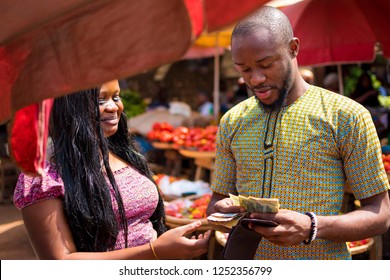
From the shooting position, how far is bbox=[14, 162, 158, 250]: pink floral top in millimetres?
1674

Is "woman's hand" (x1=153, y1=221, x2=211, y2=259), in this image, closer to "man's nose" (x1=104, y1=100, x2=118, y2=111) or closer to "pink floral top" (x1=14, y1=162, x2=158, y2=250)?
"pink floral top" (x1=14, y1=162, x2=158, y2=250)

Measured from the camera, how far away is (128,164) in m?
2.16

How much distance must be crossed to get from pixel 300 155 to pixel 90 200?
79 cm

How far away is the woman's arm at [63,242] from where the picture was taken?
65.6 inches

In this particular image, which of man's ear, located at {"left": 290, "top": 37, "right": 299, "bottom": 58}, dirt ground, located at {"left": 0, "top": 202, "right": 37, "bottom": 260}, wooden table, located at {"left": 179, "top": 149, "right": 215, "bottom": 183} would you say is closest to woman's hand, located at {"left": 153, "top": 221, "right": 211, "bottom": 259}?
dirt ground, located at {"left": 0, "top": 202, "right": 37, "bottom": 260}

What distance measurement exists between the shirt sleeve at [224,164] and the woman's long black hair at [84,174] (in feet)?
1.55

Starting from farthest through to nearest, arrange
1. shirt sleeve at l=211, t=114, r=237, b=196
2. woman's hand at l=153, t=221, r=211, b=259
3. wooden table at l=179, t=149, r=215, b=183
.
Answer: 1. wooden table at l=179, t=149, r=215, b=183
2. shirt sleeve at l=211, t=114, r=237, b=196
3. woman's hand at l=153, t=221, r=211, b=259

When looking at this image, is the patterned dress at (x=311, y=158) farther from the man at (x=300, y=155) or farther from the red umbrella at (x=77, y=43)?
the red umbrella at (x=77, y=43)

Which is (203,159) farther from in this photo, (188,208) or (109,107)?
(109,107)

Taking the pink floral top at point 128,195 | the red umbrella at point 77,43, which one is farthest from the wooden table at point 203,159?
the red umbrella at point 77,43

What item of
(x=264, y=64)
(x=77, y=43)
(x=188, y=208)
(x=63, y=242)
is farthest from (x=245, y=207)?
(x=188, y=208)

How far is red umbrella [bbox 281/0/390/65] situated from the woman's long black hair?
3883mm
